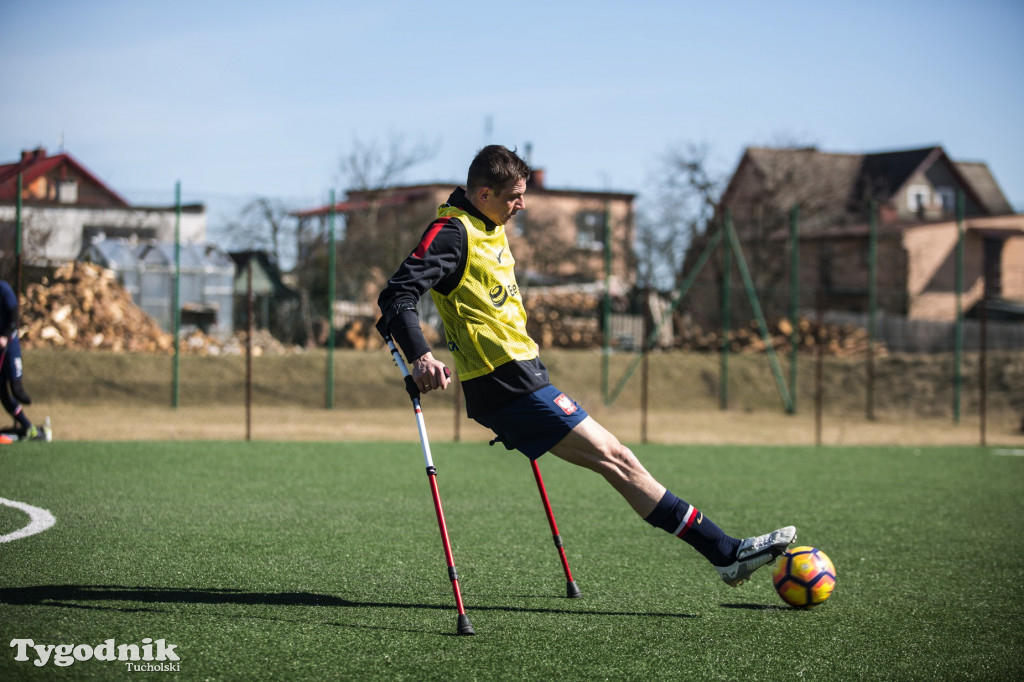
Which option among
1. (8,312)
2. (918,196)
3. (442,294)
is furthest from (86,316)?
(918,196)

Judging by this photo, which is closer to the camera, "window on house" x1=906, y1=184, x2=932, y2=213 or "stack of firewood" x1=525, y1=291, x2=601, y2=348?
"stack of firewood" x1=525, y1=291, x2=601, y2=348


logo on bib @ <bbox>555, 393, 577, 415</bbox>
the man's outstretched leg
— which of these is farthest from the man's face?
the man's outstretched leg

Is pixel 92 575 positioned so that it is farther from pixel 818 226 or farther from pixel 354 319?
pixel 818 226

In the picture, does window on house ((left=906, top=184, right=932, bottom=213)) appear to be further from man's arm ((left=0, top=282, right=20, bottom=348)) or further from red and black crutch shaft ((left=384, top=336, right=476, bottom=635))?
red and black crutch shaft ((left=384, top=336, right=476, bottom=635))

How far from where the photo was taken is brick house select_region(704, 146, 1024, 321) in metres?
24.5

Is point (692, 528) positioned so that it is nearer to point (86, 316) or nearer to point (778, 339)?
point (86, 316)

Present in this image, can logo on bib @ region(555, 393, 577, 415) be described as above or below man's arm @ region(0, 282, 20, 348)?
below

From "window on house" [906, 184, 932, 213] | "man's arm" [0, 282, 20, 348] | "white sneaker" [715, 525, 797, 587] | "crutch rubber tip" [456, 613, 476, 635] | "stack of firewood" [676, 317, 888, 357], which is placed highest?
"window on house" [906, 184, 932, 213]

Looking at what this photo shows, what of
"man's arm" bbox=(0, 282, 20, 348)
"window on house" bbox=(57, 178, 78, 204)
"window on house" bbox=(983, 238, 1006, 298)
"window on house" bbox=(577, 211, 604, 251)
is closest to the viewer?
"man's arm" bbox=(0, 282, 20, 348)

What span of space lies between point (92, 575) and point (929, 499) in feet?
23.4

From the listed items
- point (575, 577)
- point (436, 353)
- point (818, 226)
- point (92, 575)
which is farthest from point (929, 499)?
point (818, 226)

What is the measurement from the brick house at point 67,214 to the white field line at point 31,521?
780cm

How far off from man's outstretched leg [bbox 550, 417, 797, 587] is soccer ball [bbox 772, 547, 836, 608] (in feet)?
0.63

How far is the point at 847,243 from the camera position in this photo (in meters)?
29.2
